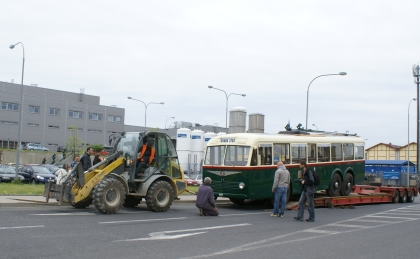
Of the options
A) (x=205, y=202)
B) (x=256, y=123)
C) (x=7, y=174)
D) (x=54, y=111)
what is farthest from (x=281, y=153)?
(x=54, y=111)

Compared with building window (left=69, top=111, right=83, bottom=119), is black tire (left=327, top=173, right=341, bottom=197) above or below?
below

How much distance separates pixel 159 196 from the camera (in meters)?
16.6

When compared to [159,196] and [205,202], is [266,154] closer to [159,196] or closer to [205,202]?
[205,202]

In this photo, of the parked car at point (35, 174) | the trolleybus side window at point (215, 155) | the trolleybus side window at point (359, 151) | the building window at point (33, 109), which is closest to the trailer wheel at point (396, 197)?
the trolleybus side window at point (359, 151)

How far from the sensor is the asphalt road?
30.6 ft

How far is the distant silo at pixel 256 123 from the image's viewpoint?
27906mm

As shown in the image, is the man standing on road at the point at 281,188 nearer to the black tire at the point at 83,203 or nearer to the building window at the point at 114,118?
the black tire at the point at 83,203

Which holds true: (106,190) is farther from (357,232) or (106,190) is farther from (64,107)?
(64,107)

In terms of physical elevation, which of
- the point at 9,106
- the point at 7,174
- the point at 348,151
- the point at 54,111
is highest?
the point at 54,111

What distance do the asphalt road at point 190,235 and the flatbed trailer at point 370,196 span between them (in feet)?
13.6

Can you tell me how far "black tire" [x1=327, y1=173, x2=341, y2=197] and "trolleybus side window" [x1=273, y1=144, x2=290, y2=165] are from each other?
315 cm

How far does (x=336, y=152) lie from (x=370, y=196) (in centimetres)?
314

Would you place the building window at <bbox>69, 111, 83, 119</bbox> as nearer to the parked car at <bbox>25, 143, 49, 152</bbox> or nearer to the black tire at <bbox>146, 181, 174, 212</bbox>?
the parked car at <bbox>25, 143, 49, 152</bbox>

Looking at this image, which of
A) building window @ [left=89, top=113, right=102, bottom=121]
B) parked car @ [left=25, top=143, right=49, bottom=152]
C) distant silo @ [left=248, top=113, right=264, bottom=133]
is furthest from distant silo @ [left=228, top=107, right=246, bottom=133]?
building window @ [left=89, top=113, right=102, bottom=121]
